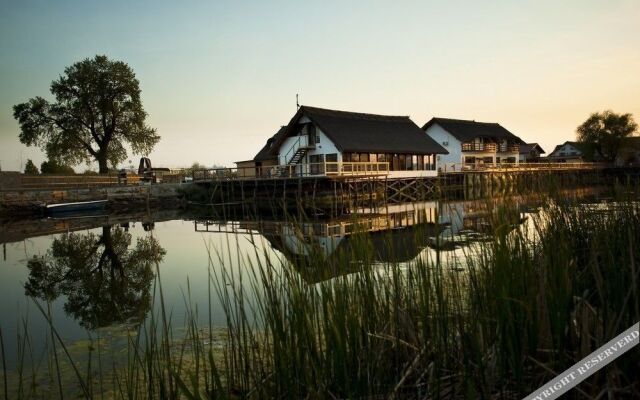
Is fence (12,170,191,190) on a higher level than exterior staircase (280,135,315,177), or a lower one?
lower

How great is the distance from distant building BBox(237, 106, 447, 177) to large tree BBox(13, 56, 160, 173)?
1385 cm

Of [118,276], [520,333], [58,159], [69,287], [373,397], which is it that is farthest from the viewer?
[58,159]

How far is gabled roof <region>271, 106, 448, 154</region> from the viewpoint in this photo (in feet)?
91.7

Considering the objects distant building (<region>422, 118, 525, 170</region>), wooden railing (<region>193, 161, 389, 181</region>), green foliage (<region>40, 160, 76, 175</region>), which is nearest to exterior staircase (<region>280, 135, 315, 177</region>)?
wooden railing (<region>193, 161, 389, 181</region>)

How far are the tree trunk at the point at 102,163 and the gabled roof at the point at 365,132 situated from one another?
54.8 ft

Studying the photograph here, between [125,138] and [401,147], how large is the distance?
25134 mm

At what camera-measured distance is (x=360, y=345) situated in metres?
2.52

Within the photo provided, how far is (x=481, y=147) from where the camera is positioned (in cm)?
4519

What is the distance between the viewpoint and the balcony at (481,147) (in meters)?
44.0

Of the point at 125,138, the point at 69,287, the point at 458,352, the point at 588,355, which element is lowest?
the point at 69,287

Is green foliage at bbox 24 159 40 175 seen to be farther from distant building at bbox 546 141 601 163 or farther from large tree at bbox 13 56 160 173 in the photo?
distant building at bbox 546 141 601 163

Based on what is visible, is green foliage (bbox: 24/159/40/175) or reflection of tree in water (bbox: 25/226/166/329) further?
green foliage (bbox: 24/159/40/175)

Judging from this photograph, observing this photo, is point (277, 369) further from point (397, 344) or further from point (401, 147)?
point (401, 147)

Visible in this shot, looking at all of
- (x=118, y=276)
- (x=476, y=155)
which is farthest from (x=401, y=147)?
(x=118, y=276)
